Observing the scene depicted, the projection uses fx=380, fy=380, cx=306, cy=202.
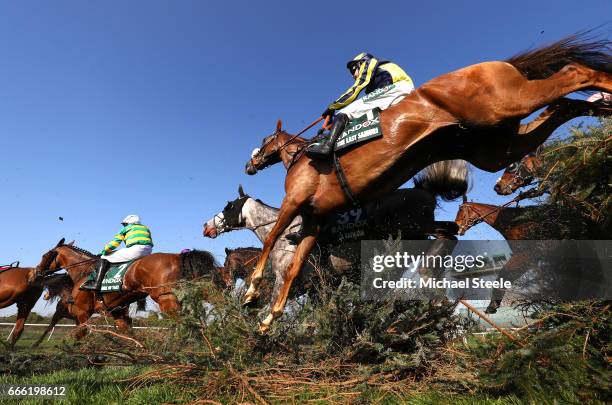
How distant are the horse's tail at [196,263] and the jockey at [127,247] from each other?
5.24 feet

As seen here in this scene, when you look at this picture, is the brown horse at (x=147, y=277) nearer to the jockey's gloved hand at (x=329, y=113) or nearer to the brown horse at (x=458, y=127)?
the brown horse at (x=458, y=127)

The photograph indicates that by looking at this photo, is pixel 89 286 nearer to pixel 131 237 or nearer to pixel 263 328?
pixel 131 237

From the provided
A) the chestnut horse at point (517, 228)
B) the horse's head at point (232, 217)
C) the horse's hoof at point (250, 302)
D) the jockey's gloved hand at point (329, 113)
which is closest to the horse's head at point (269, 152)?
the horse's head at point (232, 217)

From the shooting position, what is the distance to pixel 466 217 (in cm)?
771

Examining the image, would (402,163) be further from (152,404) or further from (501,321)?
(152,404)

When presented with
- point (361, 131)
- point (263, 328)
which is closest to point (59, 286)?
point (263, 328)

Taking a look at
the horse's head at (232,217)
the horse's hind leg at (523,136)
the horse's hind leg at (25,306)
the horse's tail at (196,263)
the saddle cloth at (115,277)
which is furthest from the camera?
the horse's hind leg at (25,306)

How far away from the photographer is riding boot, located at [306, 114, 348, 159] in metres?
4.03

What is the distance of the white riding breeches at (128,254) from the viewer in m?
8.48

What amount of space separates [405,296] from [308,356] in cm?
107

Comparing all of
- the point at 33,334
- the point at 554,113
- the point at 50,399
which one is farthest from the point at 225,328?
the point at 33,334

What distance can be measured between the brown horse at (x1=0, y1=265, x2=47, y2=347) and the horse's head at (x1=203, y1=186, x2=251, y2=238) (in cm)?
775

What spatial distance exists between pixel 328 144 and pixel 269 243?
1.32m

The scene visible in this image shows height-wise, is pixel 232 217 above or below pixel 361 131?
below
